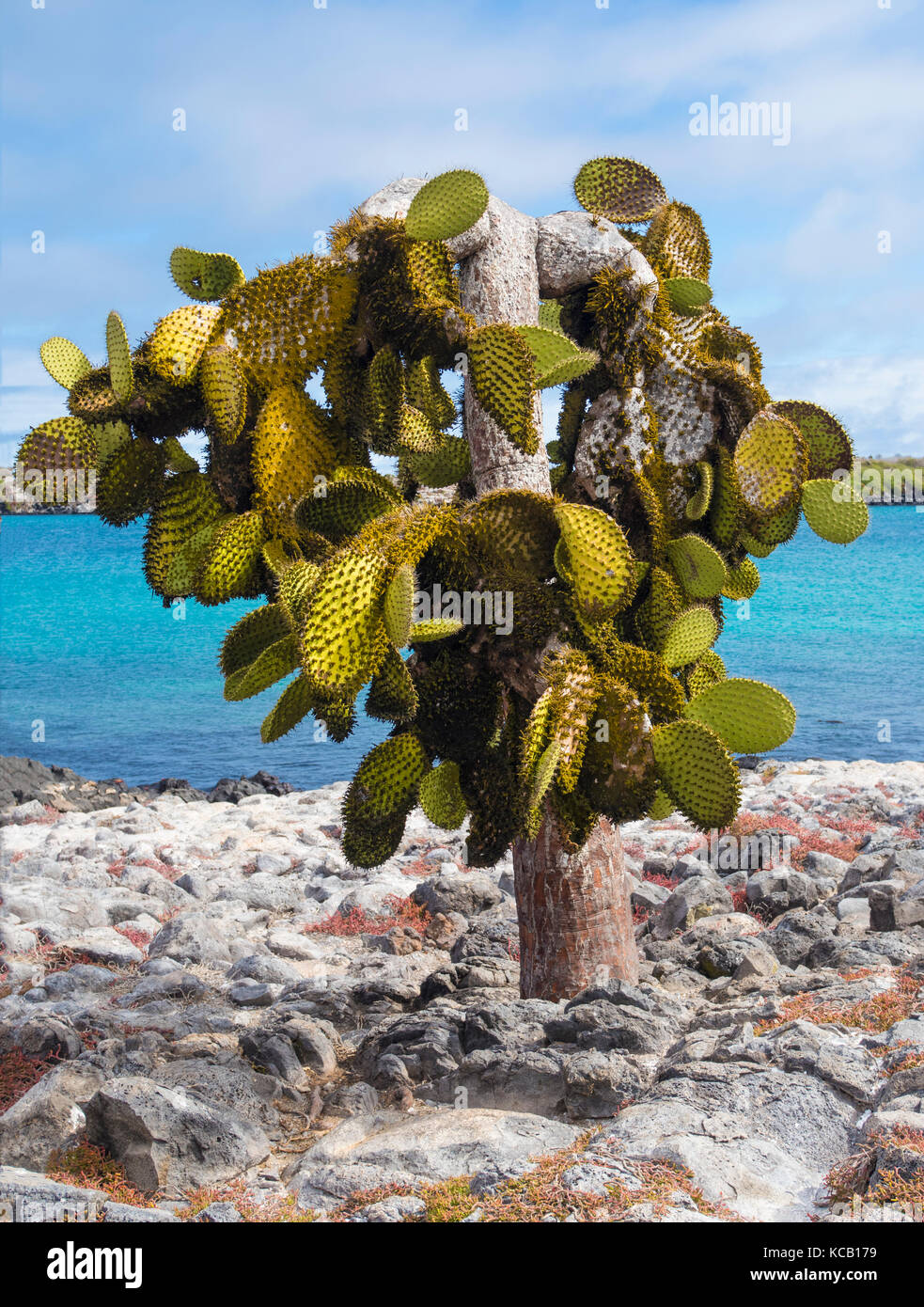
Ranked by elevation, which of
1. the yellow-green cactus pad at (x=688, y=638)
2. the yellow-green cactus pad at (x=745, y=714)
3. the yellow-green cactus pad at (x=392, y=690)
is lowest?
the yellow-green cactus pad at (x=745, y=714)

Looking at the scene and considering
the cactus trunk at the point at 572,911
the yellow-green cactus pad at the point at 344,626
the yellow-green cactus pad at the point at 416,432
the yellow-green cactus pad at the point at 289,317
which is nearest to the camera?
the yellow-green cactus pad at the point at 344,626

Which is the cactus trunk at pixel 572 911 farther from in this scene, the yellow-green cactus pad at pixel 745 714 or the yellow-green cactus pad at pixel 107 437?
the yellow-green cactus pad at pixel 107 437

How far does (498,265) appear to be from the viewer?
193 inches

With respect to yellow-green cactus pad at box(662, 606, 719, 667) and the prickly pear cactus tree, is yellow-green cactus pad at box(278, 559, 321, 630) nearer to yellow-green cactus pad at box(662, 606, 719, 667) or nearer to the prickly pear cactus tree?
the prickly pear cactus tree

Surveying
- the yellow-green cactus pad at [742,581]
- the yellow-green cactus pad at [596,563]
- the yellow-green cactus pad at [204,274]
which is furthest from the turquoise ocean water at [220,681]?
the yellow-green cactus pad at [204,274]

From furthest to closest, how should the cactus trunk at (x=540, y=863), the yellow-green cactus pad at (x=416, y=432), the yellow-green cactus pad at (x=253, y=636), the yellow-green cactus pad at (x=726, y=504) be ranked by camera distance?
the cactus trunk at (x=540, y=863) < the yellow-green cactus pad at (x=726, y=504) < the yellow-green cactus pad at (x=416, y=432) < the yellow-green cactus pad at (x=253, y=636)

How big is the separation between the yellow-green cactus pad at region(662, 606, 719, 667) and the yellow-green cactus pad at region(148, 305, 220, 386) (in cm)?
204

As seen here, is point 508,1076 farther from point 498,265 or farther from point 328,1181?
point 498,265

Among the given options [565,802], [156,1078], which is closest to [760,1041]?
[565,802]

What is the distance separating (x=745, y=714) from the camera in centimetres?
419

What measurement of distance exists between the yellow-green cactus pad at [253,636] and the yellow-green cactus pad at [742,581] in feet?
6.83

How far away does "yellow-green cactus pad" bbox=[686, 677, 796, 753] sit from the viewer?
4155 millimetres

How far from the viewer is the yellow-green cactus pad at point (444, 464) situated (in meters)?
4.73

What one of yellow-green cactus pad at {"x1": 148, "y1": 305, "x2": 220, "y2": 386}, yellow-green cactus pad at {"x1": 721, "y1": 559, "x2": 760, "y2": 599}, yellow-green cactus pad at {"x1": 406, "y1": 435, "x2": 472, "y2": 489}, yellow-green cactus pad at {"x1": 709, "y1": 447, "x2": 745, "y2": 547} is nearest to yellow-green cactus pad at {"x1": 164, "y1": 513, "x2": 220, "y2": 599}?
yellow-green cactus pad at {"x1": 148, "y1": 305, "x2": 220, "y2": 386}
